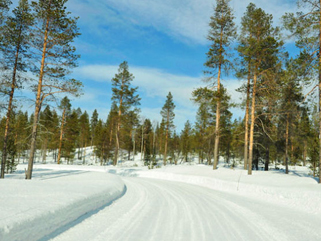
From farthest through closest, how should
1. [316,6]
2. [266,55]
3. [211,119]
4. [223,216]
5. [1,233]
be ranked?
[211,119]
[266,55]
[316,6]
[223,216]
[1,233]

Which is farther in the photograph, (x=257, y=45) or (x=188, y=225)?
(x=257, y=45)

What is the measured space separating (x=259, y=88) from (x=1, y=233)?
17.7 m

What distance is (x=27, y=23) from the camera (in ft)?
42.2

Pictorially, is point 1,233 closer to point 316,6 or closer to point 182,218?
point 182,218

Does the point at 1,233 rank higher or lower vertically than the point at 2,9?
lower

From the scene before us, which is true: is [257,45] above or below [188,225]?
above

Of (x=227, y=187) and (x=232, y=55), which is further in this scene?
(x=232, y=55)

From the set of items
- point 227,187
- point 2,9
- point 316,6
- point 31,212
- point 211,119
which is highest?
point 2,9

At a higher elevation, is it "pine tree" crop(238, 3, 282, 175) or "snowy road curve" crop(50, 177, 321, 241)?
"pine tree" crop(238, 3, 282, 175)

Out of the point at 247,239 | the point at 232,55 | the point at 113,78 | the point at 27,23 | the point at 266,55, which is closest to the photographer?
the point at 247,239

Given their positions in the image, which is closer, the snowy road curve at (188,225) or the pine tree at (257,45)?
the snowy road curve at (188,225)

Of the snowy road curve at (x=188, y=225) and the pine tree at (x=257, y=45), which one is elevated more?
the pine tree at (x=257, y=45)

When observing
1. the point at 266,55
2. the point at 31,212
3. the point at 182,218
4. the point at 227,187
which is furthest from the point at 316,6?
the point at 31,212

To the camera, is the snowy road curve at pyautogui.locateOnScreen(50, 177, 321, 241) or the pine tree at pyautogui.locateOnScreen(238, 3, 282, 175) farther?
the pine tree at pyautogui.locateOnScreen(238, 3, 282, 175)
